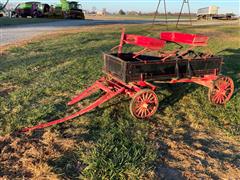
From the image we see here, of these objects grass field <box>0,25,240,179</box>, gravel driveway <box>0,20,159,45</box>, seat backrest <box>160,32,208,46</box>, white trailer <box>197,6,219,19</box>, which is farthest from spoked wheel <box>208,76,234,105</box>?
white trailer <box>197,6,219,19</box>

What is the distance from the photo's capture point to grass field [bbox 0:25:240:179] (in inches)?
171

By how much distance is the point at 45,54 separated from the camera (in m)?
12.2

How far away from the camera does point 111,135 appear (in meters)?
5.20

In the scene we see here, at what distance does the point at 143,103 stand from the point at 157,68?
0.82 meters

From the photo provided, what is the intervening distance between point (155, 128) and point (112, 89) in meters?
1.37

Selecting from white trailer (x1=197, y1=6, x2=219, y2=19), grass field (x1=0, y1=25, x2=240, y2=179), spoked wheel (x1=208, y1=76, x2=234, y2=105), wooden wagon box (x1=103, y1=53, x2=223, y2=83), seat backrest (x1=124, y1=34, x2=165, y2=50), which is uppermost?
white trailer (x1=197, y1=6, x2=219, y2=19)

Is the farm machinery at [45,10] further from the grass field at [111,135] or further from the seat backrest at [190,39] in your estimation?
the seat backrest at [190,39]

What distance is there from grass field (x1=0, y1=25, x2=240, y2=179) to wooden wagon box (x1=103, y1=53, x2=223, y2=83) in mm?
867

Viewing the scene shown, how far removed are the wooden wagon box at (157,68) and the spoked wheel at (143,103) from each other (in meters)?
0.32

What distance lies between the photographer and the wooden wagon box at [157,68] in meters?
5.90

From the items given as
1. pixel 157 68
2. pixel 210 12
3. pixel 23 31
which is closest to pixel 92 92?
pixel 157 68

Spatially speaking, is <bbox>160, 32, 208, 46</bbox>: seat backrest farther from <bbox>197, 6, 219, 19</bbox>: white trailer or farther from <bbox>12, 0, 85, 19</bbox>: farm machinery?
<bbox>197, 6, 219, 19</bbox>: white trailer

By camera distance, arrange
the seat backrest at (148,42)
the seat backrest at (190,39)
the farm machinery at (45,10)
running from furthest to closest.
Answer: the farm machinery at (45,10)
the seat backrest at (190,39)
the seat backrest at (148,42)

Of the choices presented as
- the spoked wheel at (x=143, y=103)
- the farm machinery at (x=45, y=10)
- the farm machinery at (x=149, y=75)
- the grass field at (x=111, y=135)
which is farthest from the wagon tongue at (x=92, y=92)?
the farm machinery at (x=45, y=10)
